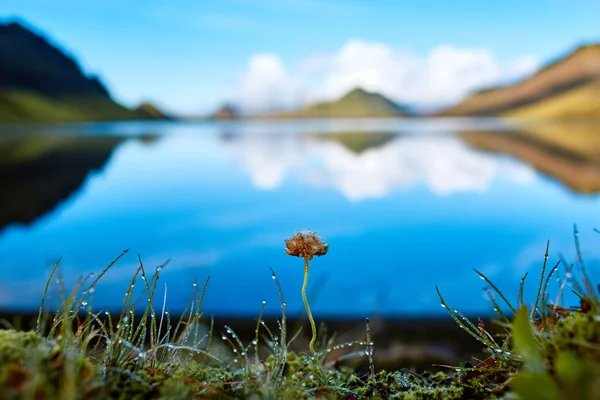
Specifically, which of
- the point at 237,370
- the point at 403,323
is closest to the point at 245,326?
the point at 403,323

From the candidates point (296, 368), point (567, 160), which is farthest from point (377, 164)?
point (296, 368)

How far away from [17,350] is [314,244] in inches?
29.6

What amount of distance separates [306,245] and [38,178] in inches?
1711

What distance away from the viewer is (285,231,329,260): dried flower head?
4.59ft

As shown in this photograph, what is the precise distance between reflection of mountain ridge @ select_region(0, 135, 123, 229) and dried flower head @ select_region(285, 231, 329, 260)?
29.2 meters

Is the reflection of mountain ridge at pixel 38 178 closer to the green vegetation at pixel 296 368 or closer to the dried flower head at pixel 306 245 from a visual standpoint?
the green vegetation at pixel 296 368

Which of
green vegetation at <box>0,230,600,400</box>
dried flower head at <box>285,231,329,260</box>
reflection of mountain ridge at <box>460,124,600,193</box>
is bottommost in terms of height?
green vegetation at <box>0,230,600,400</box>

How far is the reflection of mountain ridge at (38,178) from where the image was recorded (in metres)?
29.8

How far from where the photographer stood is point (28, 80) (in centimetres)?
19925

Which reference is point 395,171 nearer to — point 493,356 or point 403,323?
point 403,323

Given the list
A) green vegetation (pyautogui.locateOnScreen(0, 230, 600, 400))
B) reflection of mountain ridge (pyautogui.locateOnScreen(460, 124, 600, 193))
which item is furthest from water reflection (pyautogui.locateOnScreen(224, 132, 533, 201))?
green vegetation (pyautogui.locateOnScreen(0, 230, 600, 400))

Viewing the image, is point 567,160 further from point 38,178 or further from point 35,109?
point 35,109

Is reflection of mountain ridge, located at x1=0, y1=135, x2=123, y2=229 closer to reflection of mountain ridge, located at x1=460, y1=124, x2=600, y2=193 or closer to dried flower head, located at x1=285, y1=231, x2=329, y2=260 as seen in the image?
dried flower head, located at x1=285, y1=231, x2=329, y2=260

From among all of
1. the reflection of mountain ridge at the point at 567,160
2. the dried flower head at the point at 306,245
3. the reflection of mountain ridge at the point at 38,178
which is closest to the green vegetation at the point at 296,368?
the dried flower head at the point at 306,245
